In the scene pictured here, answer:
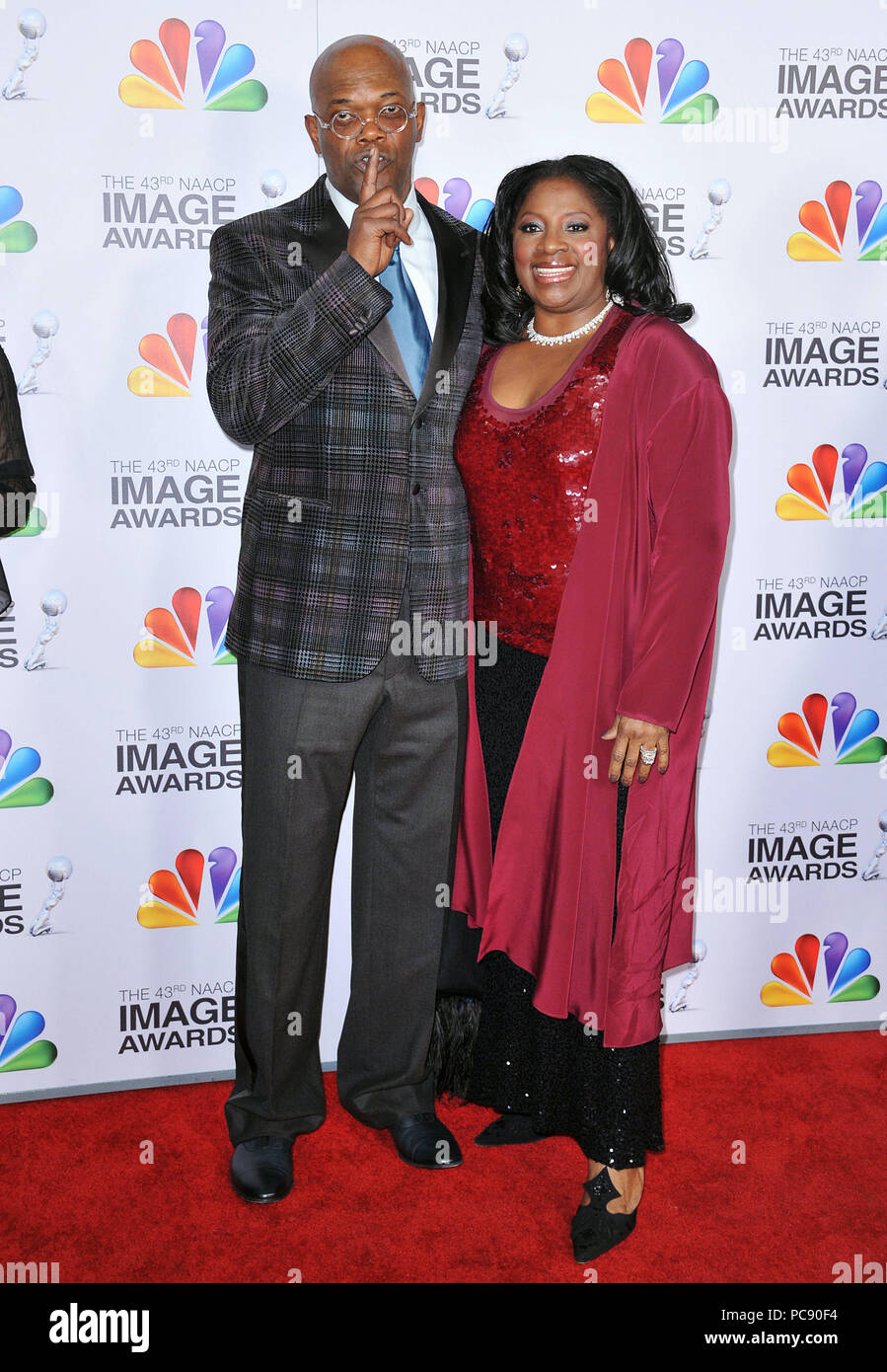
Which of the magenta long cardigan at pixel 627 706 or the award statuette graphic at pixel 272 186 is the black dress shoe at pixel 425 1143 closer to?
the magenta long cardigan at pixel 627 706

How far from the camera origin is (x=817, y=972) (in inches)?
118

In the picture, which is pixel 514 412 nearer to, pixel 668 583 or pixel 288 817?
pixel 668 583

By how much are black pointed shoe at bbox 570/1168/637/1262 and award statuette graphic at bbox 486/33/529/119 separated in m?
2.11

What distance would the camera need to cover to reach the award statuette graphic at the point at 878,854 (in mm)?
2953

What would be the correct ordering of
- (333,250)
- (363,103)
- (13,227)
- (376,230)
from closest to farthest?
(376,230), (363,103), (333,250), (13,227)

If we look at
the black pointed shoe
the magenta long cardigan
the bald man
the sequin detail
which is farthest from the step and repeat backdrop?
the black pointed shoe

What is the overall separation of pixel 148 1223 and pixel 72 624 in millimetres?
1199

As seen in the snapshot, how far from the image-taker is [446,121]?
8.16 feet

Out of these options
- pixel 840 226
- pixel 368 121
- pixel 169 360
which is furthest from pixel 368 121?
pixel 840 226

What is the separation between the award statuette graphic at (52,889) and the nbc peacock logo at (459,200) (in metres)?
1.63

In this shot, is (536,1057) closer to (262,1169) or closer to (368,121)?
(262,1169)

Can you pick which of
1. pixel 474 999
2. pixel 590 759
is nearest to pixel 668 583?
pixel 590 759

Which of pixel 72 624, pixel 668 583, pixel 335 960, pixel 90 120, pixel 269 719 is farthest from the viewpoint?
pixel 335 960

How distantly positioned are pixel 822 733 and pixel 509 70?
1.64 meters
